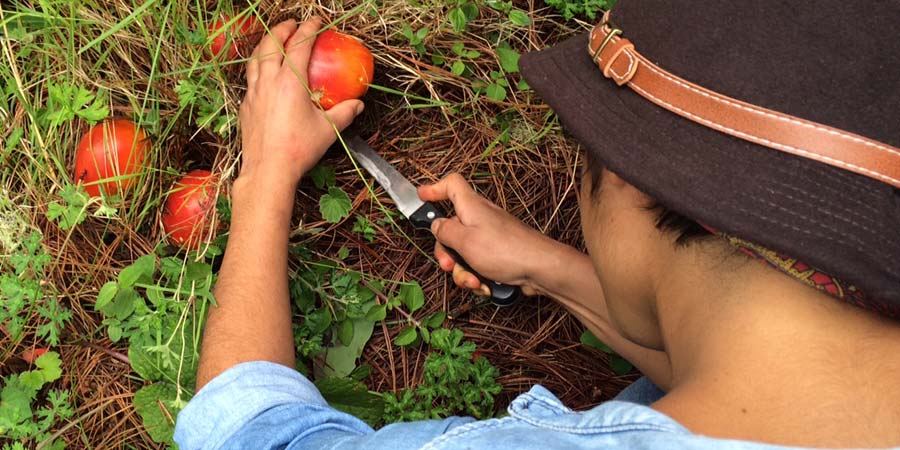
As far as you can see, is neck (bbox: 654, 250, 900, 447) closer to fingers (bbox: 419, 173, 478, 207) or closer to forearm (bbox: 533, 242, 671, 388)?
forearm (bbox: 533, 242, 671, 388)

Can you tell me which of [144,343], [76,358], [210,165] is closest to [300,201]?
[210,165]

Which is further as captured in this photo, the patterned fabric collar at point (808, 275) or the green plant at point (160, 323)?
the green plant at point (160, 323)

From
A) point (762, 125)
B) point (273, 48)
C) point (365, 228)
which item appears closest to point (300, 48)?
point (273, 48)

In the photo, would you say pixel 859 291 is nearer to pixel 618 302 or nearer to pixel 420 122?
pixel 618 302

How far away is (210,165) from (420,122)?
75 cm

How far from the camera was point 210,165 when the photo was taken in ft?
8.09

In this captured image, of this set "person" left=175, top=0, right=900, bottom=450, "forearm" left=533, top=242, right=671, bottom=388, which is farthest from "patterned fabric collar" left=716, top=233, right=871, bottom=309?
"forearm" left=533, top=242, right=671, bottom=388

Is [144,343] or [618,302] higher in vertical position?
[618,302]

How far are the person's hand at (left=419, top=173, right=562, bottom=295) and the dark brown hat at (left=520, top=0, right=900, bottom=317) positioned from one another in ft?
3.22

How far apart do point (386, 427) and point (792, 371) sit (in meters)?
0.82

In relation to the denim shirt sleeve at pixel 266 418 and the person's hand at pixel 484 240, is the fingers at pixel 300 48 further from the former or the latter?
the denim shirt sleeve at pixel 266 418

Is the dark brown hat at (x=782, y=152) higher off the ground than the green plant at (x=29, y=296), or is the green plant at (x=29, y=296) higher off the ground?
the dark brown hat at (x=782, y=152)

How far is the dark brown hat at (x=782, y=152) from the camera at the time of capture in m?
1.10

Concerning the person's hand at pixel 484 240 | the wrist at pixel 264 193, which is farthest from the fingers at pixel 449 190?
the wrist at pixel 264 193
